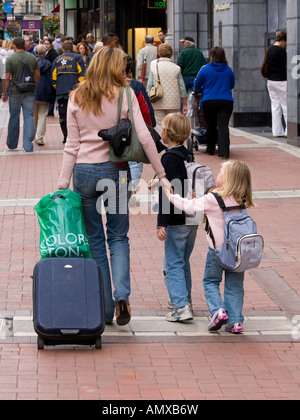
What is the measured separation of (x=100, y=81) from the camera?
5852 millimetres

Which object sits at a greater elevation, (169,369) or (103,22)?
(103,22)

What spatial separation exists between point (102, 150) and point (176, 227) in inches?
30.4

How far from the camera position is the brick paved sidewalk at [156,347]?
198 inches

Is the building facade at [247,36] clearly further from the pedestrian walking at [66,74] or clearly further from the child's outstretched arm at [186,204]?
the child's outstretched arm at [186,204]

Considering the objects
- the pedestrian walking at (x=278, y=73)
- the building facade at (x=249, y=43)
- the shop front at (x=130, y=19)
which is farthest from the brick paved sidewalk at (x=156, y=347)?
the shop front at (x=130, y=19)

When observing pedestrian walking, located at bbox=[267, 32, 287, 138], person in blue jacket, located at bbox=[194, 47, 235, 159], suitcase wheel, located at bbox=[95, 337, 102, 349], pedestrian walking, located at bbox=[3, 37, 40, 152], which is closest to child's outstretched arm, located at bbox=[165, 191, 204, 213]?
suitcase wheel, located at bbox=[95, 337, 102, 349]

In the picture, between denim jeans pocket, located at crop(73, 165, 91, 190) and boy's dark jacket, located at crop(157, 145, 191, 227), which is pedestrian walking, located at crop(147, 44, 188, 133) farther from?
denim jeans pocket, located at crop(73, 165, 91, 190)

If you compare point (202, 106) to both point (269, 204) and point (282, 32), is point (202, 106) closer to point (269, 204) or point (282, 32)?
point (282, 32)

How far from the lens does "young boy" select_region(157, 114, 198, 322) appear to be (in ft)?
20.2

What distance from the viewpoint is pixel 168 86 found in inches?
542

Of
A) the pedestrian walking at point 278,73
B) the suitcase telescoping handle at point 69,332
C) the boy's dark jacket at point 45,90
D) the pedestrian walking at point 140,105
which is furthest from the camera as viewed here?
the boy's dark jacket at point 45,90

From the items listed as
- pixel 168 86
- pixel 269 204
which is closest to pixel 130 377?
pixel 269 204

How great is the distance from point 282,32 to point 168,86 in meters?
3.70

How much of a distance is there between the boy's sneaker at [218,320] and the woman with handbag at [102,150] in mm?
548
